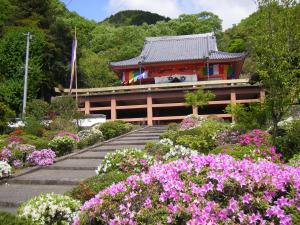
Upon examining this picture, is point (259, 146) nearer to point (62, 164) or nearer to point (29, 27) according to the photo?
point (62, 164)

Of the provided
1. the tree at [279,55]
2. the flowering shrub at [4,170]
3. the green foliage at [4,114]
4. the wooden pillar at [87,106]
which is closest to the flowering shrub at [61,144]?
the flowering shrub at [4,170]

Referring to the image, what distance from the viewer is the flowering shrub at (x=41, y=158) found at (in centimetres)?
1373

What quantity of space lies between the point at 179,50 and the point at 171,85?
9956 millimetres

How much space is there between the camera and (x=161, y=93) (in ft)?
93.8

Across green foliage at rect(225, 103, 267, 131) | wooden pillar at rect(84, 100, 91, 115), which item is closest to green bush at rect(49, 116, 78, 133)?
wooden pillar at rect(84, 100, 91, 115)

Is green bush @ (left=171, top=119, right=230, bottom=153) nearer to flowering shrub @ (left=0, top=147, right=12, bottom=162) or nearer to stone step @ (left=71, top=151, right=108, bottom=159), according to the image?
stone step @ (left=71, top=151, right=108, bottom=159)

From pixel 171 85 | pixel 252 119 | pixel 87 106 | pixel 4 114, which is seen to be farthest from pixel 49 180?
pixel 87 106

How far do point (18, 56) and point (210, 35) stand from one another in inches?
743

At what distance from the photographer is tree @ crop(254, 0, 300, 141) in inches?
446

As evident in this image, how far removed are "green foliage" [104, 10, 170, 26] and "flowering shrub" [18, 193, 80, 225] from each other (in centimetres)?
7786

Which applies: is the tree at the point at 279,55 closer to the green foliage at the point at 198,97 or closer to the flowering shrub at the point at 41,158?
the flowering shrub at the point at 41,158

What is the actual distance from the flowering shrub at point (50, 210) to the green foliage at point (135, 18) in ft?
255

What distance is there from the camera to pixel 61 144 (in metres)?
16.2

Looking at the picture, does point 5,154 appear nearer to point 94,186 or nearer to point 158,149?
point 158,149
